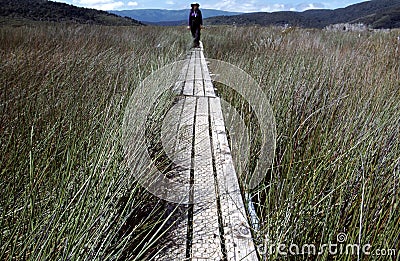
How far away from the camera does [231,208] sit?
3.96 ft

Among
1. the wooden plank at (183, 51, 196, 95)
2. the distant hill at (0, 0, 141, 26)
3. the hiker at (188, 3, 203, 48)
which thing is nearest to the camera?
the wooden plank at (183, 51, 196, 95)

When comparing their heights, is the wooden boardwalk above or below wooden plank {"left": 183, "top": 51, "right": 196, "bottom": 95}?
below

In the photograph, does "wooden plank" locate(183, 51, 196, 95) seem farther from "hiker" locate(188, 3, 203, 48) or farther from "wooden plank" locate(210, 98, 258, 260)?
"hiker" locate(188, 3, 203, 48)

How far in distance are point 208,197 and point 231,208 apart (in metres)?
0.11

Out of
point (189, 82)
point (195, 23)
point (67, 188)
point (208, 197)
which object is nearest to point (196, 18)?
point (195, 23)

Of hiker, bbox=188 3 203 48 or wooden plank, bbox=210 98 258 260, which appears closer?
wooden plank, bbox=210 98 258 260

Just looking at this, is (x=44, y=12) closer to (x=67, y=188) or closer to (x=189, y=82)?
(x=189, y=82)

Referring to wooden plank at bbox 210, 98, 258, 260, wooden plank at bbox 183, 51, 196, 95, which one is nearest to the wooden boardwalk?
wooden plank at bbox 210, 98, 258, 260

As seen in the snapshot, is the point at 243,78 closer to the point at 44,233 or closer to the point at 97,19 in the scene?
the point at 44,233

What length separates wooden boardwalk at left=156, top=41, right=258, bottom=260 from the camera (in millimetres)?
1023

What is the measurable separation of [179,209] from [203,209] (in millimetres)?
93

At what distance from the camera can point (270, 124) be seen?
1763 millimetres

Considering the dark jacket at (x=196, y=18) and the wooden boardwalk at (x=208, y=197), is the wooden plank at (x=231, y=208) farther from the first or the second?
the dark jacket at (x=196, y=18)

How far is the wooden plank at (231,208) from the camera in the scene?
1011 mm
